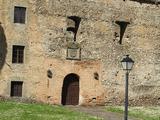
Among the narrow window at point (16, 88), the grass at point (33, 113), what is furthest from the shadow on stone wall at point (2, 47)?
the grass at point (33, 113)

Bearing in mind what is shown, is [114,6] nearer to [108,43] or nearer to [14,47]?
[108,43]

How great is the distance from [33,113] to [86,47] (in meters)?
10.2

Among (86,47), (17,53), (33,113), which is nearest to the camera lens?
(33,113)

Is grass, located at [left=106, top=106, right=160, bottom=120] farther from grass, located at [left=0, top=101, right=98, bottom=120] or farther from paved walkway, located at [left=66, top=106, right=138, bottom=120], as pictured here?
grass, located at [left=0, top=101, right=98, bottom=120]

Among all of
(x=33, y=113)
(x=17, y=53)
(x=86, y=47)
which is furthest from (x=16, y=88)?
(x=86, y=47)

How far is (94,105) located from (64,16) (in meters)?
7.54

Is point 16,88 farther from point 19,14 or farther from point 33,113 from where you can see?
point 33,113

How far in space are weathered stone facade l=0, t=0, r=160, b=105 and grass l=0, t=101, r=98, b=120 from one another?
4093mm

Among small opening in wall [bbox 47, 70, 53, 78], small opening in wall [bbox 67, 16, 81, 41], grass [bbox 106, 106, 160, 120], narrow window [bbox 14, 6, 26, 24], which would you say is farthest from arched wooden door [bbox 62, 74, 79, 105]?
narrow window [bbox 14, 6, 26, 24]

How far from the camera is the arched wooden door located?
3400cm

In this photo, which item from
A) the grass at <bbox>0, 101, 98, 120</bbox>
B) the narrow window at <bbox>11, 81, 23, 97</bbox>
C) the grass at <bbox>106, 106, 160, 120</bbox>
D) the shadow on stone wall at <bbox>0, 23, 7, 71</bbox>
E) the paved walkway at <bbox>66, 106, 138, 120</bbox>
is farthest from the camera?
the narrow window at <bbox>11, 81, 23, 97</bbox>

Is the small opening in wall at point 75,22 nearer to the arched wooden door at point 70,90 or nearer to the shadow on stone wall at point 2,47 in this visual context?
the arched wooden door at point 70,90

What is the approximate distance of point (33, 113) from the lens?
26.0m

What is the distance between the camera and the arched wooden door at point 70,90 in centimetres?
3400
